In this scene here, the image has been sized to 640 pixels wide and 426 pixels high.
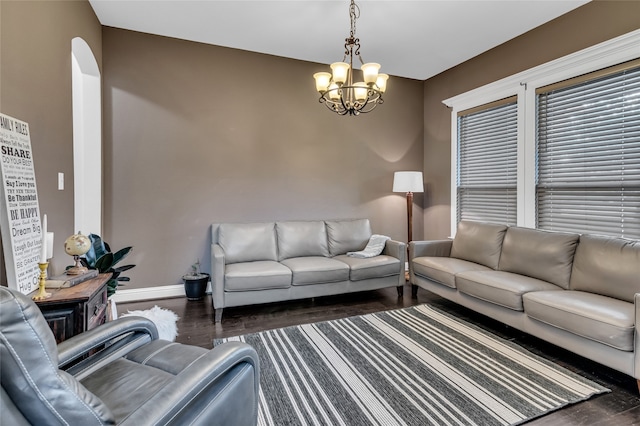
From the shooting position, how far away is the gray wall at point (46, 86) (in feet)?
5.46

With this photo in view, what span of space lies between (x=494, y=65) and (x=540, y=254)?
238 centimetres

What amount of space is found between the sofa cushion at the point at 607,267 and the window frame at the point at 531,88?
96 centimetres

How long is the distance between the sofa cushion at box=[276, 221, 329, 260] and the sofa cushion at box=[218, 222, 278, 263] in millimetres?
104

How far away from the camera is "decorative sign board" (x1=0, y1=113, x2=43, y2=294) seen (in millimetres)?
1597

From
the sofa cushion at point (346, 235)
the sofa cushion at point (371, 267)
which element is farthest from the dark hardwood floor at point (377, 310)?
the sofa cushion at point (346, 235)

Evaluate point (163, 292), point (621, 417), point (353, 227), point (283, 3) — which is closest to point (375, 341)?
point (621, 417)

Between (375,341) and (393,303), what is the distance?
106cm

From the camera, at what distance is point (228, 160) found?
13.2 ft

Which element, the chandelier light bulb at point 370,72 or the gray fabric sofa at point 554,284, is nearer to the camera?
the gray fabric sofa at point 554,284

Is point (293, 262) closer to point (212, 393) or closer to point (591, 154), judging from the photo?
point (212, 393)

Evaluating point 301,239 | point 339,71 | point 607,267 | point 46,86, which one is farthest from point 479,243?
point 46,86

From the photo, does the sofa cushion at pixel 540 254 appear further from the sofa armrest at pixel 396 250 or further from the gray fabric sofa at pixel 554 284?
the sofa armrest at pixel 396 250

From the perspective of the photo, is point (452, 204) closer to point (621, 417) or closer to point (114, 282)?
point (621, 417)

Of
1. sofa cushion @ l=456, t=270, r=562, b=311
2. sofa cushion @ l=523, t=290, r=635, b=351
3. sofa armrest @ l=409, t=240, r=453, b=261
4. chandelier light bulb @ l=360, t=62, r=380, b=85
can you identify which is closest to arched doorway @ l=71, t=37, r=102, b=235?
chandelier light bulb @ l=360, t=62, r=380, b=85
